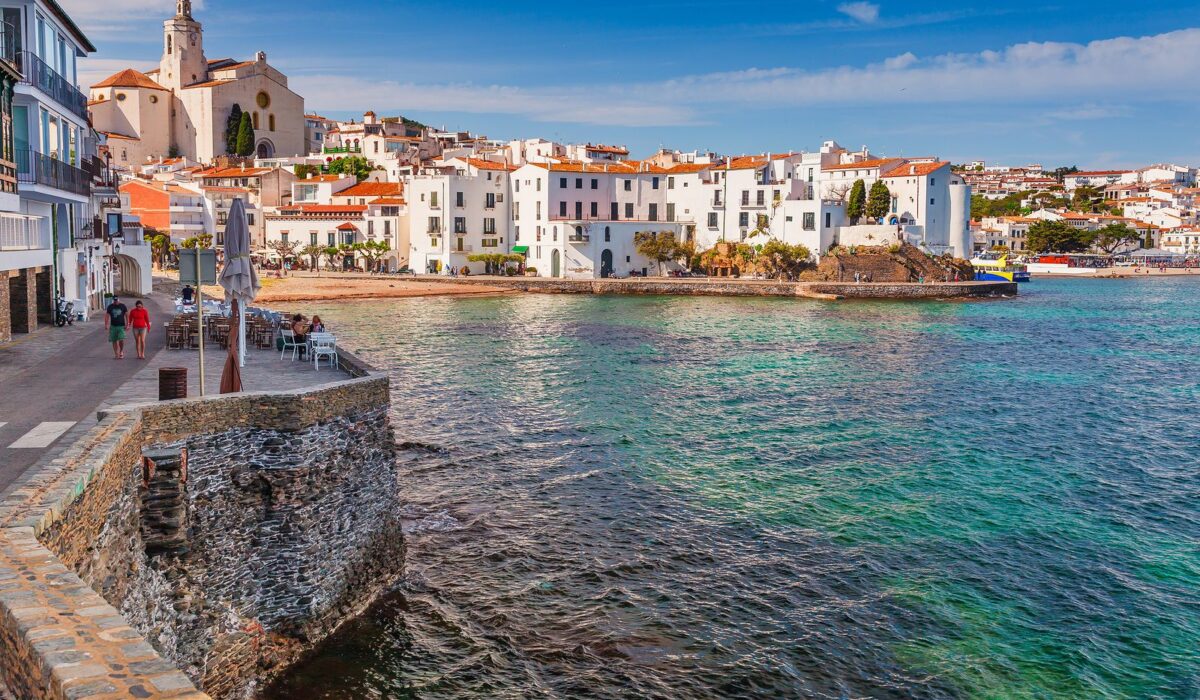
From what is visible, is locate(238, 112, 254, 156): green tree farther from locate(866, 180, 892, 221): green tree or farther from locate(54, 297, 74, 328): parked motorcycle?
locate(54, 297, 74, 328): parked motorcycle

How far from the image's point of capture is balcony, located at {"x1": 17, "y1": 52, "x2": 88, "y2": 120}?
1001 inches

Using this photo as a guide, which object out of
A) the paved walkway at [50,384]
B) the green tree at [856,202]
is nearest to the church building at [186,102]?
the green tree at [856,202]

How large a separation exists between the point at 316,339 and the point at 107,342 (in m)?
8.52

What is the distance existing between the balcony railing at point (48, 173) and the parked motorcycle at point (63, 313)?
11.3 ft

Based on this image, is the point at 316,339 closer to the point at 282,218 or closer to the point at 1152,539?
the point at 1152,539

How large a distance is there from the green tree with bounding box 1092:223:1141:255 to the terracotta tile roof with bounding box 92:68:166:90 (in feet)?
465

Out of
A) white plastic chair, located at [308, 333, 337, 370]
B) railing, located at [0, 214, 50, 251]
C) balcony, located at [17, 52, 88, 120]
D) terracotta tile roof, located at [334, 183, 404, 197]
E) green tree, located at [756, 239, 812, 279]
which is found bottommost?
white plastic chair, located at [308, 333, 337, 370]

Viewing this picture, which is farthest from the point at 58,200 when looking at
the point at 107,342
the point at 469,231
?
the point at 469,231

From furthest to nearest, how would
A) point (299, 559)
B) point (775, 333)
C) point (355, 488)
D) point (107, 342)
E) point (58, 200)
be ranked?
point (775, 333) → point (58, 200) → point (107, 342) → point (355, 488) → point (299, 559)

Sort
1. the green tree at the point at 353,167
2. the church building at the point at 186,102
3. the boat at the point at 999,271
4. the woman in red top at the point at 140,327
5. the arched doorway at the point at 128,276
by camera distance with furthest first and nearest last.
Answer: the church building at the point at 186,102 → the green tree at the point at 353,167 → the boat at the point at 999,271 → the arched doorway at the point at 128,276 → the woman in red top at the point at 140,327

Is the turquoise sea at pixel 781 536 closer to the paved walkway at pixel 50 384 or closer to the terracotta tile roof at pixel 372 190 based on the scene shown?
the paved walkway at pixel 50 384

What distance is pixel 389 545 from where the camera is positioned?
1542 centimetres

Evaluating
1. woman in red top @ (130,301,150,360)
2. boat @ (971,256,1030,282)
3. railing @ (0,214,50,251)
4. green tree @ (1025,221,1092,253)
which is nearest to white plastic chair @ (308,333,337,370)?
woman in red top @ (130,301,150,360)

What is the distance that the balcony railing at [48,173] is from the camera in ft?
82.5
